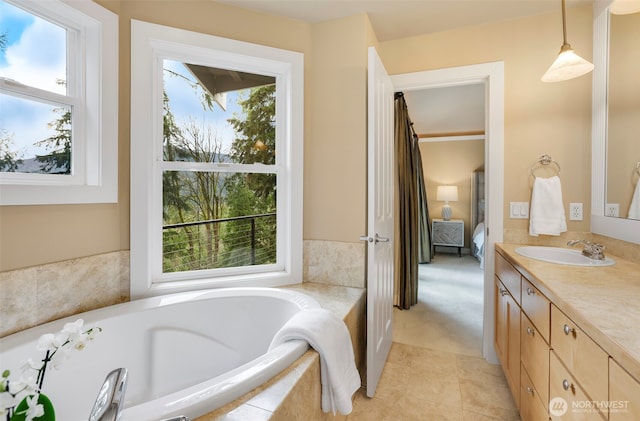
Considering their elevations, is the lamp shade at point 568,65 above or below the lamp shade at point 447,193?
above

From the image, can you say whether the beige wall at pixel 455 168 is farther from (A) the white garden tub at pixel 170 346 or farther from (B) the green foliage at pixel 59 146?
(B) the green foliage at pixel 59 146

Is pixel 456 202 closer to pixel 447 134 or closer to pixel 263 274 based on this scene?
pixel 447 134

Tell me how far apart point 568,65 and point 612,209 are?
85 centimetres

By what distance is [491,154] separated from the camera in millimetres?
2053

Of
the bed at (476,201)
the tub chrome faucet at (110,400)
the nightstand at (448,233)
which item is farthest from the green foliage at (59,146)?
the bed at (476,201)

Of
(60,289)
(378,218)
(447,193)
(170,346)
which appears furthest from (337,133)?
(447,193)

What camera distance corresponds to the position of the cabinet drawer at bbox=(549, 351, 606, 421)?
81 centimetres

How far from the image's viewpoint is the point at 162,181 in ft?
5.71

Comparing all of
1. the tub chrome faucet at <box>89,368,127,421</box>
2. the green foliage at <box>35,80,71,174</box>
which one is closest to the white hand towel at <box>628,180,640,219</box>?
the tub chrome faucet at <box>89,368,127,421</box>

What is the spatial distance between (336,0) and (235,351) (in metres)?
2.16

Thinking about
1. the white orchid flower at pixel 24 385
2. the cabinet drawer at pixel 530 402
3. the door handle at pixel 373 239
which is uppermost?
the door handle at pixel 373 239

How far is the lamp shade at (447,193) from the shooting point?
565cm

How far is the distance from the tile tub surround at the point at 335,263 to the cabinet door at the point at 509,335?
85 centimetres

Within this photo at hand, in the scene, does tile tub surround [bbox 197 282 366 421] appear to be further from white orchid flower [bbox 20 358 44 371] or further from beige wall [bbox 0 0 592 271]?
beige wall [bbox 0 0 592 271]
